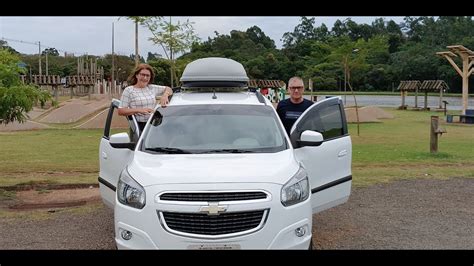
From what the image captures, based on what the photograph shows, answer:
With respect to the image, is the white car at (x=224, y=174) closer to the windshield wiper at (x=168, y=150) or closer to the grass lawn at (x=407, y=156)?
the windshield wiper at (x=168, y=150)

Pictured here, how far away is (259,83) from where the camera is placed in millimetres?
43031

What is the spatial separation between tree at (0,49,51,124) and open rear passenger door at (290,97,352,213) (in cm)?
458

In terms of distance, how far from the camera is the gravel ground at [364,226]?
6.38 metres

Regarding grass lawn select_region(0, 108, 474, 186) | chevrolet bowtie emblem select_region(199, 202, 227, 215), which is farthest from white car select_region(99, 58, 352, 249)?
grass lawn select_region(0, 108, 474, 186)

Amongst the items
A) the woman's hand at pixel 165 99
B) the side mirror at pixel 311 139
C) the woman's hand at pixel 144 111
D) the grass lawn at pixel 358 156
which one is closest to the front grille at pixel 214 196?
the side mirror at pixel 311 139

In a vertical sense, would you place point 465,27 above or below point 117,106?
above

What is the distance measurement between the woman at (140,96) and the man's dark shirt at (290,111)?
4.80 ft

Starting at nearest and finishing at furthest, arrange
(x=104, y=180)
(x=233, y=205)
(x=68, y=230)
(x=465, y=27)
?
1. (x=233, y=205)
2. (x=104, y=180)
3. (x=68, y=230)
4. (x=465, y=27)

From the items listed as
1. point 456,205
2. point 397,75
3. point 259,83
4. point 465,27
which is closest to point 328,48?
point 259,83

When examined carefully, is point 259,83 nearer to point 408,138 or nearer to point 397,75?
point 397,75

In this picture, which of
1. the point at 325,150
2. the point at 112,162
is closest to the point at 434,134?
the point at 325,150

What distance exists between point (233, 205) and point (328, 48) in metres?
42.2

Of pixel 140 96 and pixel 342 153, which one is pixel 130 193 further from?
pixel 342 153
